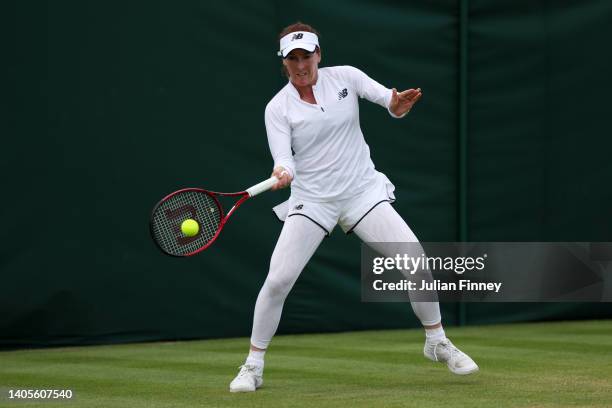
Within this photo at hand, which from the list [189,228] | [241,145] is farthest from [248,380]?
[241,145]

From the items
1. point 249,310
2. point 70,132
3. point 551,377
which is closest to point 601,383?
point 551,377

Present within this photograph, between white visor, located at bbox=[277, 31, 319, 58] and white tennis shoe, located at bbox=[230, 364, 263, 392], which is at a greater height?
white visor, located at bbox=[277, 31, 319, 58]

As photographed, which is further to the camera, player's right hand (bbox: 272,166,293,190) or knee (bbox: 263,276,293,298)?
knee (bbox: 263,276,293,298)

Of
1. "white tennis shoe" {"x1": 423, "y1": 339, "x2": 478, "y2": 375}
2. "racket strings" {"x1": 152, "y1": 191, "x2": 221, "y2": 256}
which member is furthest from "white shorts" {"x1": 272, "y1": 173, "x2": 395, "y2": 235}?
"white tennis shoe" {"x1": 423, "y1": 339, "x2": 478, "y2": 375}

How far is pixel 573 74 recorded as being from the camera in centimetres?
1002

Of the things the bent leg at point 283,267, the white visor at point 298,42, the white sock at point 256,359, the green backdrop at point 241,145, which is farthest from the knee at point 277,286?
the green backdrop at point 241,145

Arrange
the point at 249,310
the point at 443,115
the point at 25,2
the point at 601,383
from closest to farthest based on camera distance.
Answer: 1. the point at 601,383
2. the point at 25,2
3. the point at 249,310
4. the point at 443,115

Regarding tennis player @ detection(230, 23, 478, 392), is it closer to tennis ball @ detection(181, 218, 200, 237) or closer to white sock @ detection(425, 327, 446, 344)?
white sock @ detection(425, 327, 446, 344)

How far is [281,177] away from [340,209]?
1.63ft

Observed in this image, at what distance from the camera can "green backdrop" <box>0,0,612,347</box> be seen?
27.0 ft

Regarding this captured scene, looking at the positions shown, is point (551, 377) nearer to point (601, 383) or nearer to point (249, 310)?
point (601, 383)

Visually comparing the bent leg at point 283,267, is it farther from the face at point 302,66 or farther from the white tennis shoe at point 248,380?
the face at point 302,66

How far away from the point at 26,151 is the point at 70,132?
1.09ft

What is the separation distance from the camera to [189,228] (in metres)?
5.71
